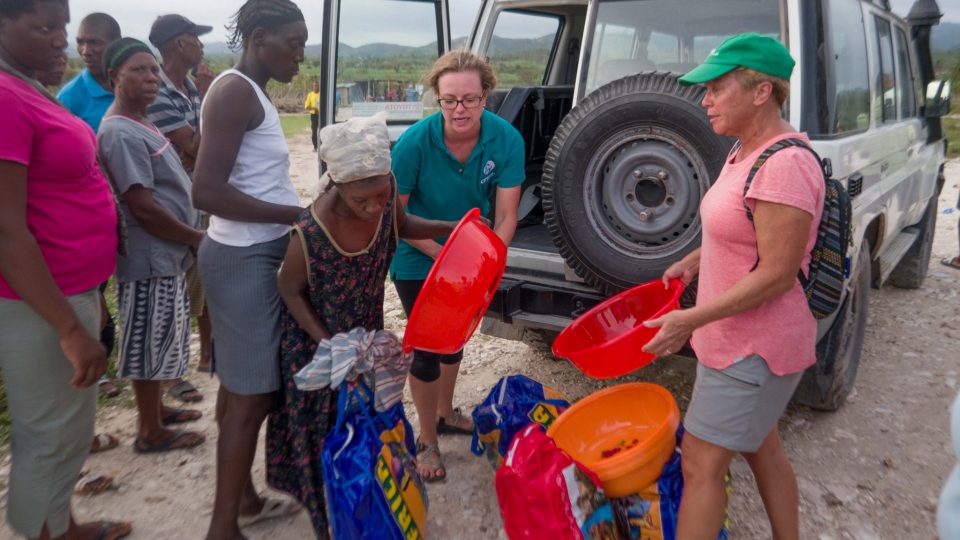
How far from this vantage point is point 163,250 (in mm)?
2834

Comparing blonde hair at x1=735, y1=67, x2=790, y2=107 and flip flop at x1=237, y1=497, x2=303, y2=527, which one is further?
flip flop at x1=237, y1=497, x2=303, y2=527

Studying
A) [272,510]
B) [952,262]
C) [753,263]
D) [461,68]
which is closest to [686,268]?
[753,263]

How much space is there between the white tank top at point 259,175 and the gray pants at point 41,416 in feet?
1.58

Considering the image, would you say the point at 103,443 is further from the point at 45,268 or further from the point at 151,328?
the point at 45,268

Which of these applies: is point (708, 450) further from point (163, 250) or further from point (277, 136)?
point (163, 250)

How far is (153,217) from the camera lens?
2.78 m

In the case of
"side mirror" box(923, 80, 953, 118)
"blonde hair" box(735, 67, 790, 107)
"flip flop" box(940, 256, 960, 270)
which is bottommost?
"flip flop" box(940, 256, 960, 270)

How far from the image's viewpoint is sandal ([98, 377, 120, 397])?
3.68 m

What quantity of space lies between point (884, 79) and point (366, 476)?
382 cm

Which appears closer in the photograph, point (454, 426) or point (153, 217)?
point (153, 217)

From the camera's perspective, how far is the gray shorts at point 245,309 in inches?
86.0

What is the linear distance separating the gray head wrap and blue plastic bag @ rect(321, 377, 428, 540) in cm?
68

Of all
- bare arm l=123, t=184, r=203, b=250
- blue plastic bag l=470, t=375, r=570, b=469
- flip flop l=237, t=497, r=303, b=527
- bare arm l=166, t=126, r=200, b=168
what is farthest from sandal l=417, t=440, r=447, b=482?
bare arm l=166, t=126, r=200, b=168

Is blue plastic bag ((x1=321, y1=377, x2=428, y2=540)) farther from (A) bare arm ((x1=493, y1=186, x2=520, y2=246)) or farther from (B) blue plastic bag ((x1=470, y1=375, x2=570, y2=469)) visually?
(A) bare arm ((x1=493, y1=186, x2=520, y2=246))
